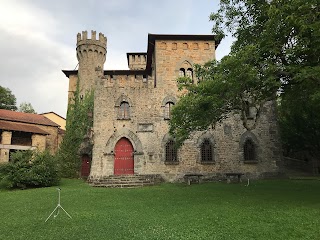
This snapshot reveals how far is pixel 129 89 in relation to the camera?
70.2ft

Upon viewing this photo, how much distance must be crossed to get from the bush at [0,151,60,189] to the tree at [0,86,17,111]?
24389mm

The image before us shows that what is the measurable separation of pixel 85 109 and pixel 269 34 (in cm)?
1909

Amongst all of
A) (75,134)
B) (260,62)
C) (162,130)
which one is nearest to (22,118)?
(75,134)

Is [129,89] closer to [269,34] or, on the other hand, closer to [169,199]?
[169,199]

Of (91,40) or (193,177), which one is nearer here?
(193,177)

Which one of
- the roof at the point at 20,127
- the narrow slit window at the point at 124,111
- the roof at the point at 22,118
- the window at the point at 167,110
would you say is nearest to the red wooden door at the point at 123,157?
the narrow slit window at the point at 124,111

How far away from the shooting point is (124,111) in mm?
21188

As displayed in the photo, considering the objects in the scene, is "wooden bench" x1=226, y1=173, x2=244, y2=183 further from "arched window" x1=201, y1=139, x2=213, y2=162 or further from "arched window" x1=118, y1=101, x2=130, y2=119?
"arched window" x1=118, y1=101, x2=130, y2=119

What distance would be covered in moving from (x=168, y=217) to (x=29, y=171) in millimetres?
12676

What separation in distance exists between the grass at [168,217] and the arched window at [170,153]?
6930 millimetres

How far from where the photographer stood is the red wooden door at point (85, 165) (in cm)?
2480

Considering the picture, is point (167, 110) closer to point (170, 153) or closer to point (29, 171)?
point (170, 153)

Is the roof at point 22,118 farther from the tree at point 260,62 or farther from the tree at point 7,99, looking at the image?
the tree at point 260,62

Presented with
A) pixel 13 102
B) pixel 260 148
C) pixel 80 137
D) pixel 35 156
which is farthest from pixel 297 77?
pixel 13 102
